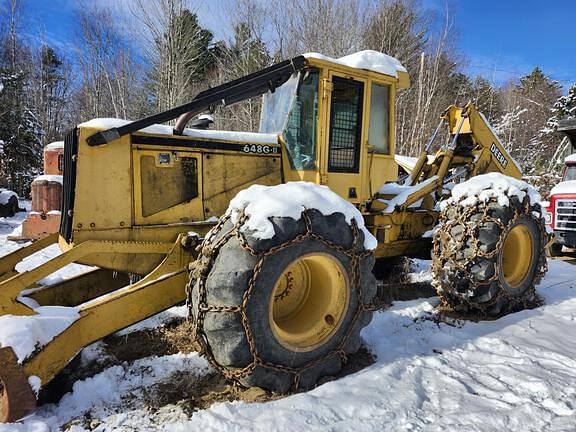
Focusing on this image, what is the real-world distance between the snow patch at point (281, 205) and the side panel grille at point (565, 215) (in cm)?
766

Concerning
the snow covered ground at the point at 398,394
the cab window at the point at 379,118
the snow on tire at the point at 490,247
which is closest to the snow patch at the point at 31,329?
the snow covered ground at the point at 398,394

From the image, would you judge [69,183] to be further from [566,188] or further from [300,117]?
[566,188]

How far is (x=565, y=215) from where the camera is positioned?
348 inches

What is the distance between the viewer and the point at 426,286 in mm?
5426

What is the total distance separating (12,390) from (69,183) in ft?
5.15

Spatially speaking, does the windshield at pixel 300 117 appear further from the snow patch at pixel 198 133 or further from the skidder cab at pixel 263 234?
the snow patch at pixel 198 133

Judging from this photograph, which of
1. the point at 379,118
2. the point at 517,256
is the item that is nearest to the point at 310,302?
the point at 379,118

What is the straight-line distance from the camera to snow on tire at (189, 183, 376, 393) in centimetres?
253

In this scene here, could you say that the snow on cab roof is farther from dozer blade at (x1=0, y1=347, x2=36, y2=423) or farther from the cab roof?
dozer blade at (x1=0, y1=347, x2=36, y2=423)

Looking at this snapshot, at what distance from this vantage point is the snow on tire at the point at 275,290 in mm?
2525

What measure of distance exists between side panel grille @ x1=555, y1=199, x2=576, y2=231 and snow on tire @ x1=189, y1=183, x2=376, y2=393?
7.67m

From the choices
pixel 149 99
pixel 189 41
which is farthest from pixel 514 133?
pixel 149 99

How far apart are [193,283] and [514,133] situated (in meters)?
27.8

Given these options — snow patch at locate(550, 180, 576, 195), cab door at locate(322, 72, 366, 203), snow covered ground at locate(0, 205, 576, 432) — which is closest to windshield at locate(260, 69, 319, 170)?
cab door at locate(322, 72, 366, 203)
